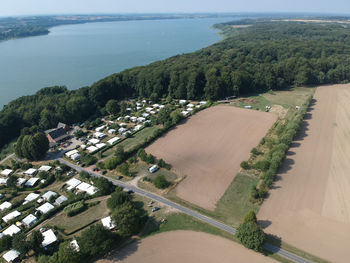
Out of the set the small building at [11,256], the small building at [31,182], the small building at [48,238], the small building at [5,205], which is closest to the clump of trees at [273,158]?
the small building at [48,238]

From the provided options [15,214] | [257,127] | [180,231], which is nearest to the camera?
[180,231]

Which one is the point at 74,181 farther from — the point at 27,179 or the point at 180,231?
the point at 180,231

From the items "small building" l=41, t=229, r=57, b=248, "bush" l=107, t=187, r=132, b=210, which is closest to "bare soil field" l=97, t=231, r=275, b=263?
"bush" l=107, t=187, r=132, b=210

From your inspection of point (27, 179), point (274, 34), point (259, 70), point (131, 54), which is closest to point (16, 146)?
point (27, 179)

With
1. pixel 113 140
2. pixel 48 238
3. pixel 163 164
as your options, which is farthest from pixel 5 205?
→ pixel 163 164

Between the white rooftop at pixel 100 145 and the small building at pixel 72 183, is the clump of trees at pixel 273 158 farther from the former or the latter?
the white rooftop at pixel 100 145

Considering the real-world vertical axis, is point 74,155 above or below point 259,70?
below

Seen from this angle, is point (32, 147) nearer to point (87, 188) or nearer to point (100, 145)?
point (100, 145)
